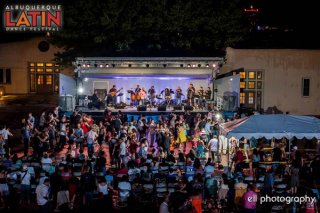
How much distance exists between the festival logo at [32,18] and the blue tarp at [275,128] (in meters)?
20.5

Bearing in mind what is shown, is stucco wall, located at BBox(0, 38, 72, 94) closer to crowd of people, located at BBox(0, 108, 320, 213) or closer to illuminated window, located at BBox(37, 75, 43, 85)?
illuminated window, located at BBox(37, 75, 43, 85)

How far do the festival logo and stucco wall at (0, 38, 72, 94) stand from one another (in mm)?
1287

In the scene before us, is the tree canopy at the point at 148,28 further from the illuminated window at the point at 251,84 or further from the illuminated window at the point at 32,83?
the illuminated window at the point at 32,83

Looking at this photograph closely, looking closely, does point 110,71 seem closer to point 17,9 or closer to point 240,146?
point 17,9

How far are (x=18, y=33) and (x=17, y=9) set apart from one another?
8.23ft

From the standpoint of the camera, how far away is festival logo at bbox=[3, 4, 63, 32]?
34062mm

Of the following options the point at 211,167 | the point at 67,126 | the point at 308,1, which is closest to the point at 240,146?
the point at 211,167

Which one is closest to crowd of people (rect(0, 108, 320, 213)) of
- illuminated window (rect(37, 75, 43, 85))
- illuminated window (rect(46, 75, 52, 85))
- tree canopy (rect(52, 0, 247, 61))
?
tree canopy (rect(52, 0, 247, 61))

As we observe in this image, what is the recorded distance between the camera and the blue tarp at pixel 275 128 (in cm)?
1677

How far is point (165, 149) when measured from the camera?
72.0 feet

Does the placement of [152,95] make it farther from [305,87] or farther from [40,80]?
[305,87]

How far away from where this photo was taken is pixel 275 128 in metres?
17.0

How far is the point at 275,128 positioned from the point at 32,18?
953 inches

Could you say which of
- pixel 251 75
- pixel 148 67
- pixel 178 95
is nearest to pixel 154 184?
pixel 178 95
